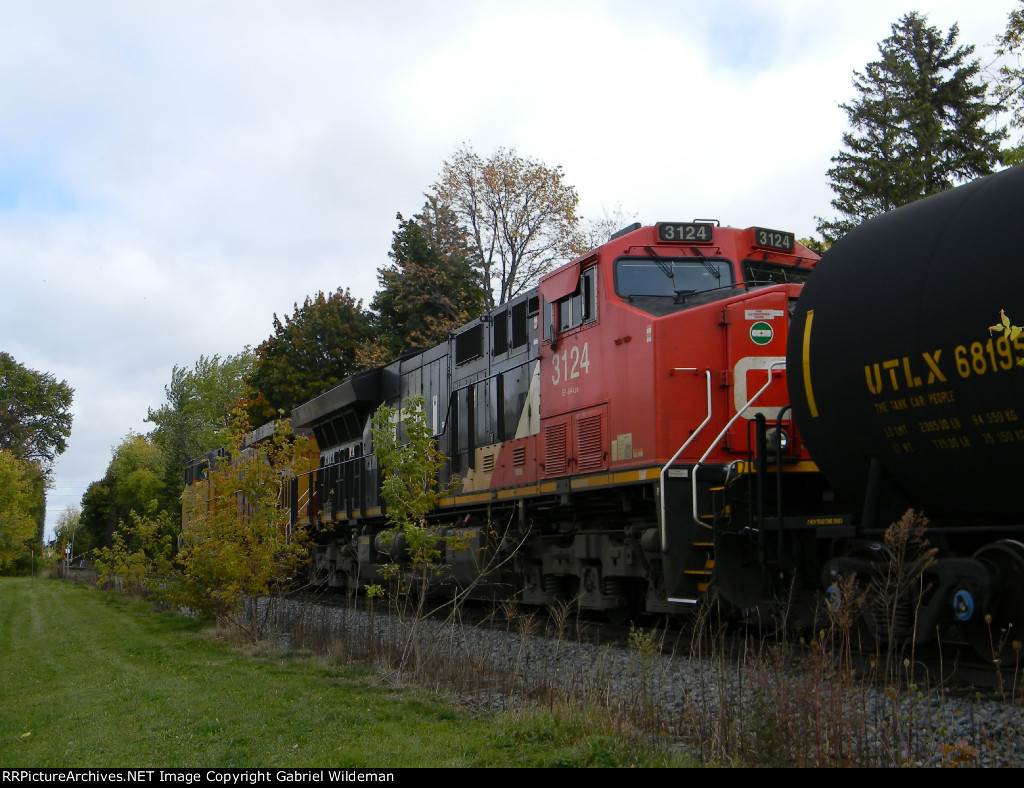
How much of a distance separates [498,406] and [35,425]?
3299 inches

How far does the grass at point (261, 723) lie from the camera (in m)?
6.09

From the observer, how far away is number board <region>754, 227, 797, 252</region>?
11891mm

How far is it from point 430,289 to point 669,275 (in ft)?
102

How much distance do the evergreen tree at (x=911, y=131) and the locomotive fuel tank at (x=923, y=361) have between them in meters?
27.0

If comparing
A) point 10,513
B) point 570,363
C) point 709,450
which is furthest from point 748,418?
point 10,513

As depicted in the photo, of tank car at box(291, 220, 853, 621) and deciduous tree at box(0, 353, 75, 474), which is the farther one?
deciduous tree at box(0, 353, 75, 474)

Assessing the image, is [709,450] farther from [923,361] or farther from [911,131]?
[911,131]

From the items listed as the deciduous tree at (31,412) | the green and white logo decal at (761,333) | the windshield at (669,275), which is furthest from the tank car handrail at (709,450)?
the deciduous tree at (31,412)

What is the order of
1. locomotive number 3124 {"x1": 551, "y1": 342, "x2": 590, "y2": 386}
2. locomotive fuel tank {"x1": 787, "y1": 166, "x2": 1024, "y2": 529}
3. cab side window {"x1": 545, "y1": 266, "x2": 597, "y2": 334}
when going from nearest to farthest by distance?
locomotive fuel tank {"x1": 787, "y1": 166, "x2": 1024, "y2": 529}
cab side window {"x1": 545, "y1": 266, "x2": 597, "y2": 334}
locomotive number 3124 {"x1": 551, "y1": 342, "x2": 590, "y2": 386}

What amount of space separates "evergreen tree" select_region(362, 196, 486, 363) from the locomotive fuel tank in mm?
31696

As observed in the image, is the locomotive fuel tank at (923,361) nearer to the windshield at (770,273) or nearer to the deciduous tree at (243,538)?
the windshield at (770,273)

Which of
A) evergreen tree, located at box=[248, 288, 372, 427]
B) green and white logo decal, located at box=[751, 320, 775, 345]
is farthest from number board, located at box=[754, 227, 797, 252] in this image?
evergreen tree, located at box=[248, 288, 372, 427]

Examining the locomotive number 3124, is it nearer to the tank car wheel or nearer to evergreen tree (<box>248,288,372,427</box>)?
the tank car wheel

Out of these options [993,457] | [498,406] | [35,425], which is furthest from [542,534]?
[35,425]
